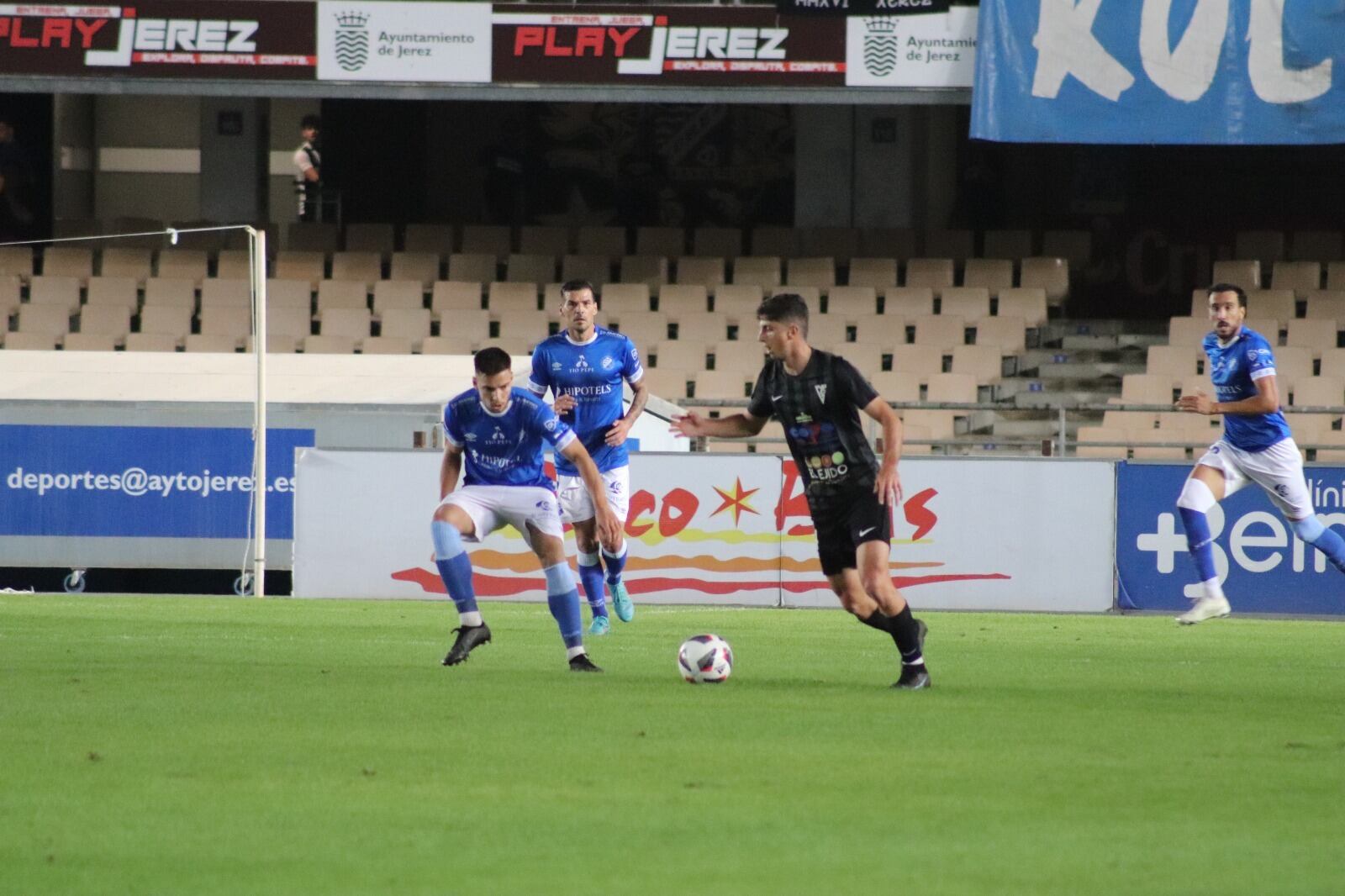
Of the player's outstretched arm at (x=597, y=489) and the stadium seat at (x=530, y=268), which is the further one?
the stadium seat at (x=530, y=268)

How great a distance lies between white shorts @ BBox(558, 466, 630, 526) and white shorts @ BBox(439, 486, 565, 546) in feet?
9.87

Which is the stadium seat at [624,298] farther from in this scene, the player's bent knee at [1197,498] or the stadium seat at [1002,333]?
the player's bent knee at [1197,498]

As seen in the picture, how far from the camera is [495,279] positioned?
27.4 meters

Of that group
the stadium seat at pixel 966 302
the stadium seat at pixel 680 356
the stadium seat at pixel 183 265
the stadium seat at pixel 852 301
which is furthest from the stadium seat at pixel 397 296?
the stadium seat at pixel 966 302

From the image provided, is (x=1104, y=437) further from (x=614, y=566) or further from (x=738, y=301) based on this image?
(x=614, y=566)

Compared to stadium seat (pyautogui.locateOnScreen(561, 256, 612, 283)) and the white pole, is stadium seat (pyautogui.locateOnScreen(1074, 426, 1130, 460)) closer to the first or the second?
stadium seat (pyautogui.locateOnScreen(561, 256, 612, 283))

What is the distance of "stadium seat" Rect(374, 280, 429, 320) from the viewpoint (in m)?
26.2

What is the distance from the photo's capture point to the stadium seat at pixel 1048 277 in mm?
26531

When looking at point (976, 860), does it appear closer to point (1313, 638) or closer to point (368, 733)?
point (368, 733)

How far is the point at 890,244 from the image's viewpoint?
2762 centimetres

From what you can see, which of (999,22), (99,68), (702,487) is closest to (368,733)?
(702,487)

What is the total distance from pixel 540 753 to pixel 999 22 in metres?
18.6

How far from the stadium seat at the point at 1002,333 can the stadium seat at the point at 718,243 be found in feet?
13.2

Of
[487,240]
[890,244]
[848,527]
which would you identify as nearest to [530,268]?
[487,240]
